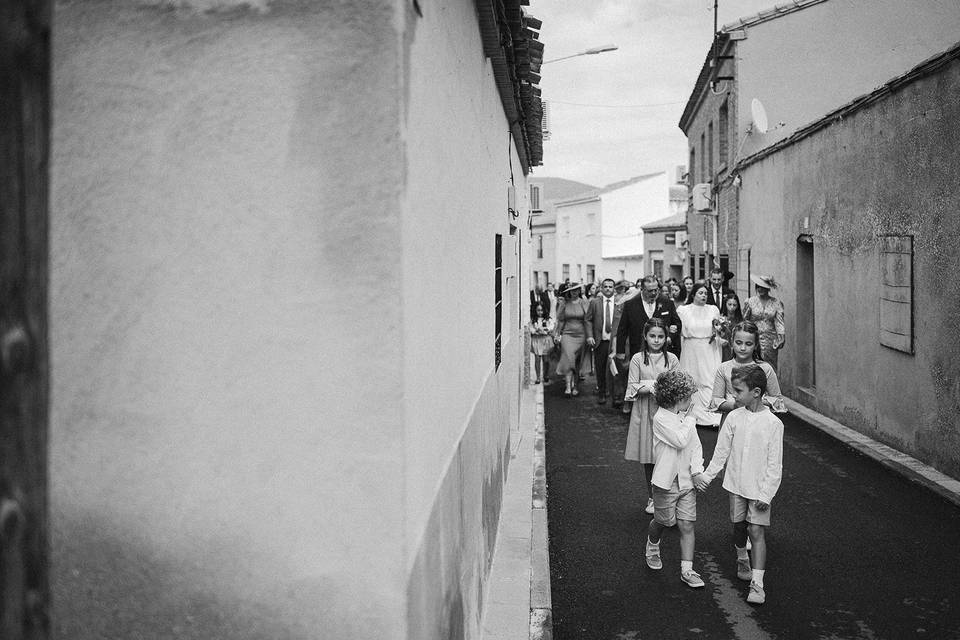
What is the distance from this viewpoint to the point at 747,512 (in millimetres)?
5461

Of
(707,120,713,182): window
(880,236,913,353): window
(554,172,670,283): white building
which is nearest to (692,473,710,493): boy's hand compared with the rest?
(880,236,913,353): window

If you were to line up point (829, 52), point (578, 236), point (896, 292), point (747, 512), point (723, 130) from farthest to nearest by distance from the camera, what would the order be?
point (578, 236)
point (723, 130)
point (829, 52)
point (896, 292)
point (747, 512)

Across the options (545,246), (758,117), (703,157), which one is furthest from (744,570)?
(545,246)

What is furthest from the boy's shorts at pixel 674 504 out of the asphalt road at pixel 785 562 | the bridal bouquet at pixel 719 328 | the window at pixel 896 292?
the bridal bouquet at pixel 719 328

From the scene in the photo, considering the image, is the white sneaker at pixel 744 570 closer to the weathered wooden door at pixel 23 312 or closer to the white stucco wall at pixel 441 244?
the white stucco wall at pixel 441 244

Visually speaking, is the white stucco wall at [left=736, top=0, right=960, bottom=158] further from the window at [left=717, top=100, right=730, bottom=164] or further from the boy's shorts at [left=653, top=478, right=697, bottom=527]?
the boy's shorts at [left=653, top=478, right=697, bottom=527]

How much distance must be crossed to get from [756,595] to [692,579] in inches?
16.4

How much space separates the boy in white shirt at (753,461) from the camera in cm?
534

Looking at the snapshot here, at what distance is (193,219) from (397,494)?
0.90m

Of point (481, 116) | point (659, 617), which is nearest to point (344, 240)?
point (481, 116)

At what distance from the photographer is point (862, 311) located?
417 inches

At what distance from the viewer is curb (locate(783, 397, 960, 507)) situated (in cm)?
765

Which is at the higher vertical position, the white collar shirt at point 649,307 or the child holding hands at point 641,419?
the white collar shirt at point 649,307

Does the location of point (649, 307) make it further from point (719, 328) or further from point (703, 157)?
point (703, 157)
